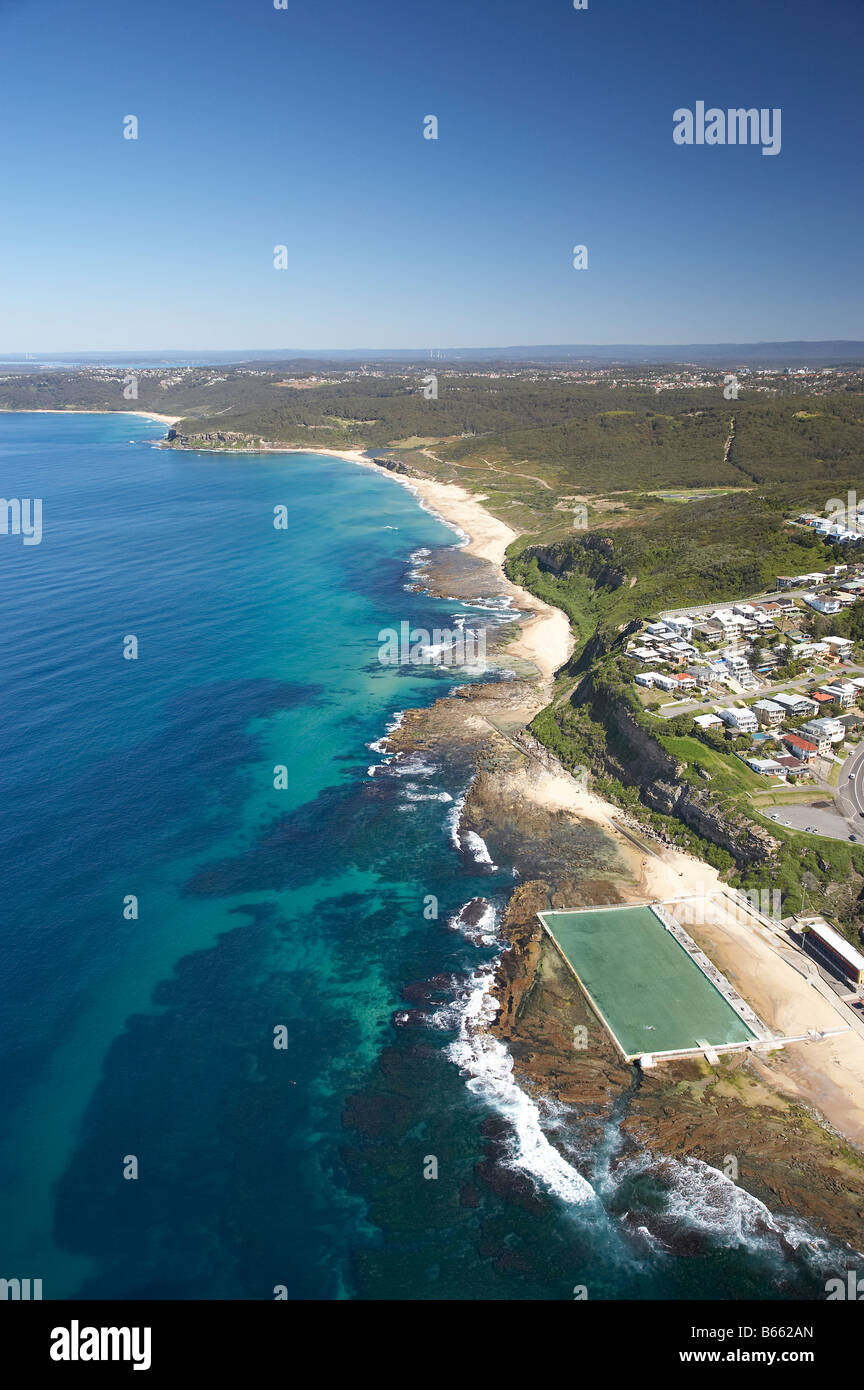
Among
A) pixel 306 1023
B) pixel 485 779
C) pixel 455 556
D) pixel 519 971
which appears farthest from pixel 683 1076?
pixel 455 556

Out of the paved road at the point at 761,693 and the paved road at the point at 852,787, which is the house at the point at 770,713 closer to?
the paved road at the point at 761,693

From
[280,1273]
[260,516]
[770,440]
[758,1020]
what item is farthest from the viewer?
[770,440]

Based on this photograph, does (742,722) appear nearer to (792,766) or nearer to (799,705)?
(792,766)

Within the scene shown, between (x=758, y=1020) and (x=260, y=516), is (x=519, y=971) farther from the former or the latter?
(x=260, y=516)

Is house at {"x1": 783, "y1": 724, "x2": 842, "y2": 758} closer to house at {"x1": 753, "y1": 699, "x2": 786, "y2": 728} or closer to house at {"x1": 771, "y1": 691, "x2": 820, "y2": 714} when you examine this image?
house at {"x1": 753, "y1": 699, "x2": 786, "y2": 728}

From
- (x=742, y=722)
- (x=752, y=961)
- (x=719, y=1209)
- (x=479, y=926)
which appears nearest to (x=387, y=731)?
(x=479, y=926)

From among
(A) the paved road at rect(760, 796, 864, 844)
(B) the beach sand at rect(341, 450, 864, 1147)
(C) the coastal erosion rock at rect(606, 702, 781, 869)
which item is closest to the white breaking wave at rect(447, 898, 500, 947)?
(B) the beach sand at rect(341, 450, 864, 1147)
